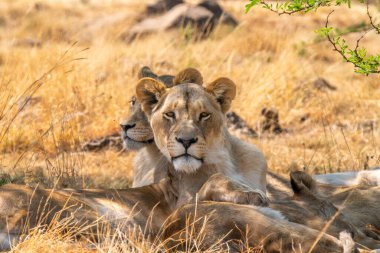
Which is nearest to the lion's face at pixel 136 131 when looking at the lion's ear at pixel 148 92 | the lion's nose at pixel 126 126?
the lion's nose at pixel 126 126

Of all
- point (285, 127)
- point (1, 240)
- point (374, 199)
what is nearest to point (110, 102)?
point (285, 127)

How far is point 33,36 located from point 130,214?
13.2m

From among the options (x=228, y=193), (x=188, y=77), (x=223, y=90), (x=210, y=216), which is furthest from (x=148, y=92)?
(x=210, y=216)

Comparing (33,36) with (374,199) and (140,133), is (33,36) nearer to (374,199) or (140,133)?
(140,133)

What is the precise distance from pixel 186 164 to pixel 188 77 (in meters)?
0.94

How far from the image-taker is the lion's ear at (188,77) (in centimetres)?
565

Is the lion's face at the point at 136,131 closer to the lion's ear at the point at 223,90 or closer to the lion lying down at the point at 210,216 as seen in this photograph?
the lion's ear at the point at 223,90

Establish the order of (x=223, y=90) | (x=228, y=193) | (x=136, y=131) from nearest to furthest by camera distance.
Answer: (x=228, y=193), (x=223, y=90), (x=136, y=131)

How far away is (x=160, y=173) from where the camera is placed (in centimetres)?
565

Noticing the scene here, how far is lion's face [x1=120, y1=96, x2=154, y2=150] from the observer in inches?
233

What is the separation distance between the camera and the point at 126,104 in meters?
9.39

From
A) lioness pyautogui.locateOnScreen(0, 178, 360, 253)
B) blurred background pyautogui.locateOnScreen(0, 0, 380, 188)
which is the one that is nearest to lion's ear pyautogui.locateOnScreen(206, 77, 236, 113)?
lioness pyautogui.locateOnScreen(0, 178, 360, 253)

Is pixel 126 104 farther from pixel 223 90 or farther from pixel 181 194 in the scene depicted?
pixel 181 194

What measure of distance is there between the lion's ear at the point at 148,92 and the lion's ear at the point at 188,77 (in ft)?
0.71
